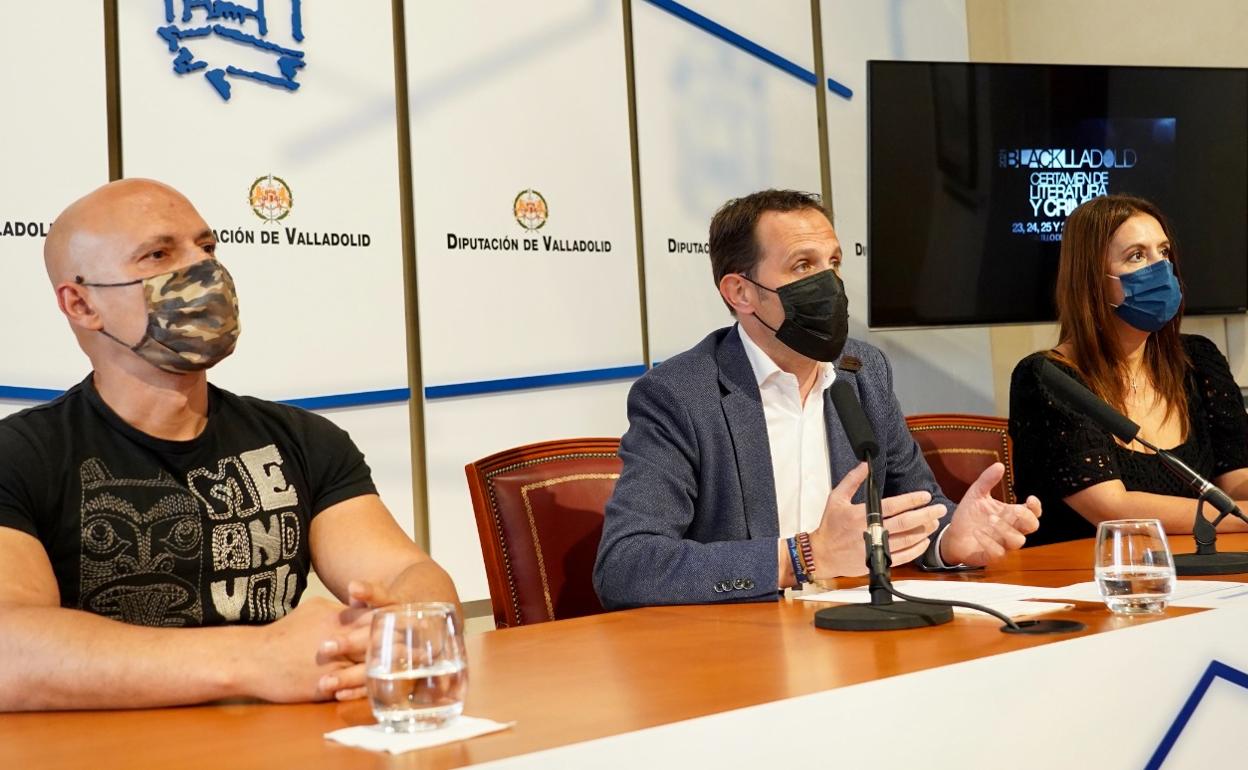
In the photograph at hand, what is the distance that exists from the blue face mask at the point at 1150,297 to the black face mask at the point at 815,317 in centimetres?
98

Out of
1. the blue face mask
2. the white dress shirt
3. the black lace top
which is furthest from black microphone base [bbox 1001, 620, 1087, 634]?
the blue face mask

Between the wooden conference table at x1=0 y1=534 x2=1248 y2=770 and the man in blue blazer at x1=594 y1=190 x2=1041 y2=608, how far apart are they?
0.19m

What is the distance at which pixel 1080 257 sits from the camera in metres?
3.15

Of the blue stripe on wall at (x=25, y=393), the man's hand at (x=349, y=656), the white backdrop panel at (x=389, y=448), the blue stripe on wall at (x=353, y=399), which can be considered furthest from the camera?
the white backdrop panel at (x=389, y=448)

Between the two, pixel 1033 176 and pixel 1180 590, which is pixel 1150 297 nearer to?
pixel 1180 590

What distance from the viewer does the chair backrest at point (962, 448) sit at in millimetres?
3006

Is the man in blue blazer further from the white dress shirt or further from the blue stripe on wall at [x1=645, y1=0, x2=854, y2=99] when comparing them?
the blue stripe on wall at [x1=645, y1=0, x2=854, y2=99]

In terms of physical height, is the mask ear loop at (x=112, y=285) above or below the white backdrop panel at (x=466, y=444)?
above

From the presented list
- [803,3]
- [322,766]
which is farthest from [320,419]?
[803,3]

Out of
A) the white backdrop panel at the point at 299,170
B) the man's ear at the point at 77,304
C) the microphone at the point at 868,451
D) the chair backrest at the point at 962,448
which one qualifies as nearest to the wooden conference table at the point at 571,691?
the microphone at the point at 868,451

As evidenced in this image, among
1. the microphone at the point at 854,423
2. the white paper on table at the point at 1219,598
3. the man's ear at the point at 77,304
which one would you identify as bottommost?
the white paper on table at the point at 1219,598

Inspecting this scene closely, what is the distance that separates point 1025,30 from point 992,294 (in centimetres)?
169

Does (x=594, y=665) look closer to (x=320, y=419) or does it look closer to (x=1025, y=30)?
(x=320, y=419)

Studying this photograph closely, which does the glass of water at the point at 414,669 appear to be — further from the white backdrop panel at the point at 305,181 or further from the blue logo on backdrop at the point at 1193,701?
the white backdrop panel at the point at 305,181
